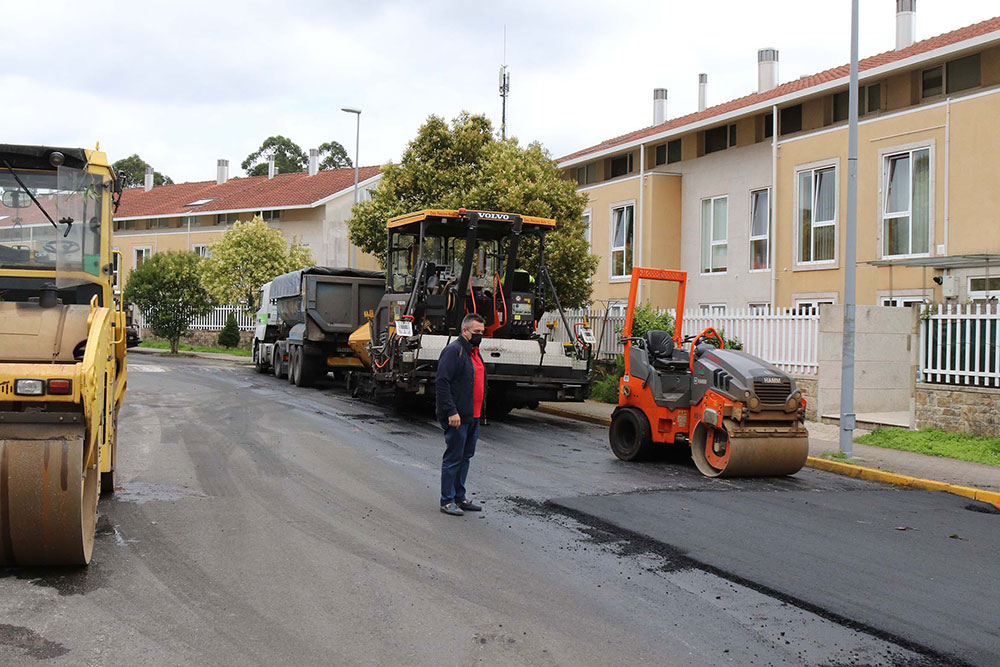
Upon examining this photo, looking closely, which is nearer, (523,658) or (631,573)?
(523,658)

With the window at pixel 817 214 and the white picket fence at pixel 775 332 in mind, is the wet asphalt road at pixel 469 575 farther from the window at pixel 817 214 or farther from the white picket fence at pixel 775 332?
the window at pixel 817 214

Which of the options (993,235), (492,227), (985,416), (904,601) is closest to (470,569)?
(904,601)

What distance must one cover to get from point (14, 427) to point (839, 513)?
23.2 ft

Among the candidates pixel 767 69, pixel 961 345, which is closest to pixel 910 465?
pixel 961 345

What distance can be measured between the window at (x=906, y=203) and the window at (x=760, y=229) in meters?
4.05

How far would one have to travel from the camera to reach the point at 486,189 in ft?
73.8

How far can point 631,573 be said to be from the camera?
265 inches

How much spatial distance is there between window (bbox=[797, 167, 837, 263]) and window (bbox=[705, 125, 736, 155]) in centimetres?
344

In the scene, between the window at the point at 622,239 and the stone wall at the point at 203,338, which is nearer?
the window at the point at 622,239

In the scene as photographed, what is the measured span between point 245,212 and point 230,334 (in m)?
9.75

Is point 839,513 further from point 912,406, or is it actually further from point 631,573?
point 912,406

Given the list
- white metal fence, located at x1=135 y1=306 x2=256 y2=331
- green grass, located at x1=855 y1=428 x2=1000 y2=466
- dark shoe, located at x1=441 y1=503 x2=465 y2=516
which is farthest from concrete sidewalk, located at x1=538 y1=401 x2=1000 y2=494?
white metal fence, located at x1=135 y1=306 x2=256 y2=331

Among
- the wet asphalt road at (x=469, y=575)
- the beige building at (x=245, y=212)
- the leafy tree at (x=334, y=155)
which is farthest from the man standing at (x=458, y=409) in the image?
the leafy tree at (x=334, y=155)

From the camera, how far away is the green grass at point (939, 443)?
12.6 metres
